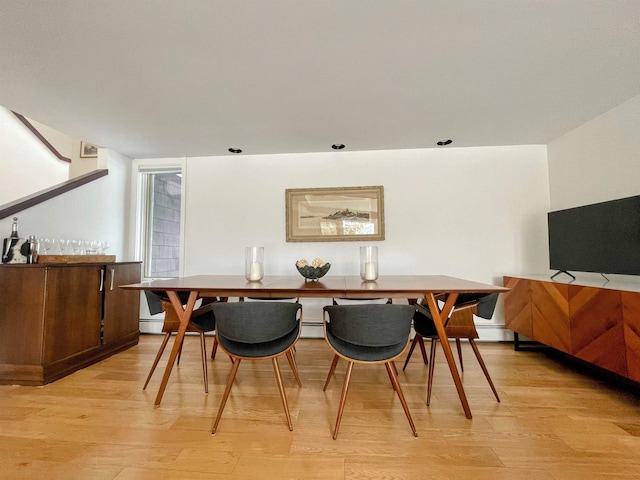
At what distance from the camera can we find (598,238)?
7.45 ft

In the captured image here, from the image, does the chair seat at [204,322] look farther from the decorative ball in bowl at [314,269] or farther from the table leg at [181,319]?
the decorative ball in bowl at [314,269]

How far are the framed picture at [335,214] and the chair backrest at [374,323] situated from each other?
1.91 metres

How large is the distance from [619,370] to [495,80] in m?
2.24

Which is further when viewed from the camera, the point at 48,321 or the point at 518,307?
the point at 518,307

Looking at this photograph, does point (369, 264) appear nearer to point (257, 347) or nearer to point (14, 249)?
point (257, 347)

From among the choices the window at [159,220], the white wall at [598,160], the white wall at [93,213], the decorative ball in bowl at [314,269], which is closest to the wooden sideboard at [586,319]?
the white wall at [598,160]

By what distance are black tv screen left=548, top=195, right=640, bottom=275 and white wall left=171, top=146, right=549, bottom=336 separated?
0.58 metres

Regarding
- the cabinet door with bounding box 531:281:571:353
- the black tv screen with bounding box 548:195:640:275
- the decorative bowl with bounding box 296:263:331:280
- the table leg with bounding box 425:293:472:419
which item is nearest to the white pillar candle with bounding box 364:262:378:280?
the decorative bowl with bounding box 296:263:331:280

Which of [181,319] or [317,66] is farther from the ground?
[317,66]

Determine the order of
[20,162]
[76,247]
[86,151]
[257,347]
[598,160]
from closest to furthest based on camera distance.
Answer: [257,347], [598,160], [76,247], [20,162], [86,151]

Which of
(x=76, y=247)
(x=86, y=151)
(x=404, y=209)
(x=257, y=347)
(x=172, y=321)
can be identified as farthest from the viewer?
(x=86, y=151)

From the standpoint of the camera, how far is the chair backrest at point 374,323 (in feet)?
4.95

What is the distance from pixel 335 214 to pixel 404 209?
87 cm

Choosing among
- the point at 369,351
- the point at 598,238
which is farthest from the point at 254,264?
the point at 598,238
